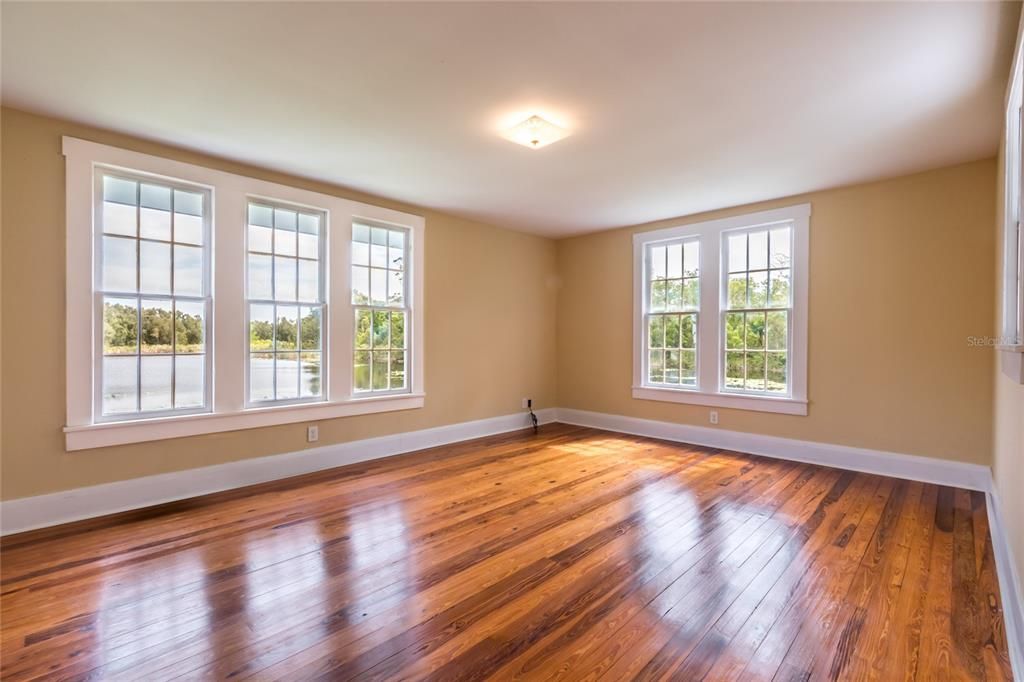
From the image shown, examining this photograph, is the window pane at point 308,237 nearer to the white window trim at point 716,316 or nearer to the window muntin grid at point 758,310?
the white window trim at point 716,316

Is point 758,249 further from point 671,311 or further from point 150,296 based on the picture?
point 150,296

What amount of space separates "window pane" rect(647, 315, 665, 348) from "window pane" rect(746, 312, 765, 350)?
972 millimetres

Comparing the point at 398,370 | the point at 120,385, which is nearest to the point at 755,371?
the point at 398,370

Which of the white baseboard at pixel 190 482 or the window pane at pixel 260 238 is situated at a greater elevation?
the window pane at pixel 260 238

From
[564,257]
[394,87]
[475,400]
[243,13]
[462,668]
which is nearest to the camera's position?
[462,668]

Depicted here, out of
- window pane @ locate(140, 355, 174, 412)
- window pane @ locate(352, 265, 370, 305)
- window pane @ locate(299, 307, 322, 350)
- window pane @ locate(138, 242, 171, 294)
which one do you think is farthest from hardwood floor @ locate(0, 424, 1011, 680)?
window pane @ locate(352, 265, 370, 305)

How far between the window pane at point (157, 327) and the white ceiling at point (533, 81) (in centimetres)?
119

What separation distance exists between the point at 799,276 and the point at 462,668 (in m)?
4.55

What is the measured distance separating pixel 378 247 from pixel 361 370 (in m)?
1.26

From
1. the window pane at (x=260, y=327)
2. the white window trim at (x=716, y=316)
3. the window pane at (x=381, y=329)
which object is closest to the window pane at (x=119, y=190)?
the window pane at (x=260, y=327)

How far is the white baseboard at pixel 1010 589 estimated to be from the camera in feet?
5.72

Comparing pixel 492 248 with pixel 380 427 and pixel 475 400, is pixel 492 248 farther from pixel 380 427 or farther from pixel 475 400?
pixel 380 427

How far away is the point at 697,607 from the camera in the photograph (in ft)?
6.90

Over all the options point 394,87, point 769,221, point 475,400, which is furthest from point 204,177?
point 769,221
